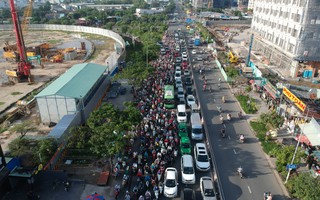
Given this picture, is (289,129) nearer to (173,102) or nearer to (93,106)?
(173,102)

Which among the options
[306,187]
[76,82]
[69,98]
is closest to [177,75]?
[76,82]

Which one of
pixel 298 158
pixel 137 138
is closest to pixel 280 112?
pixel 298 158

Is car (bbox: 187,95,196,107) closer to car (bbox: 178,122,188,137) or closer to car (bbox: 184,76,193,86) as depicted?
car (bbox: 184,76,193,86)

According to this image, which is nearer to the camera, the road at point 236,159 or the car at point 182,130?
the road at point 236,159

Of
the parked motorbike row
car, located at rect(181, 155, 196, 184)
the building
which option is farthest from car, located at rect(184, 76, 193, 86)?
car, located at rect(181, 155, 196, 184)

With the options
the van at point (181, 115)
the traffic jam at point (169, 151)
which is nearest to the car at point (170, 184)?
the traffic jam at point (169, 151)

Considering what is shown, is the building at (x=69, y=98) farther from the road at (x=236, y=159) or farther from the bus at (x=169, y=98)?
the road at (x=236, y=159)
